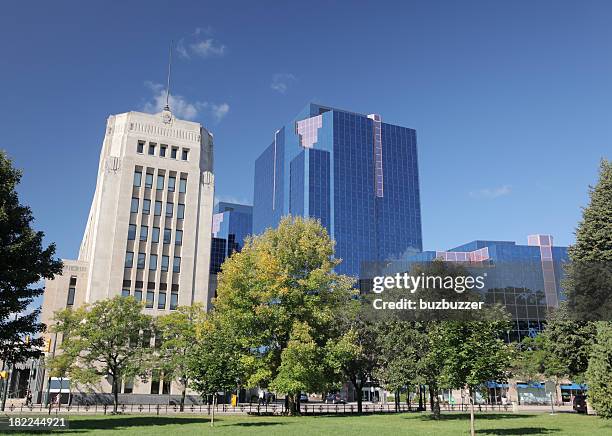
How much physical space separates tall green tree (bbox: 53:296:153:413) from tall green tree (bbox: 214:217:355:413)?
1230 centimetres

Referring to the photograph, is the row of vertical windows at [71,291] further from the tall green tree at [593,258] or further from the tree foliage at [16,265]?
the tall green tree at [593,258]

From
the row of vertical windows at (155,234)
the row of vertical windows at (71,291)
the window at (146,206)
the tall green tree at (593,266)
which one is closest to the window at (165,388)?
the row of vertical windows at (71,291)

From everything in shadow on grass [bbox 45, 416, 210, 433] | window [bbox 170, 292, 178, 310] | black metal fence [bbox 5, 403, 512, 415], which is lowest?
black metal fence [bbox 5, 403, 512, 415]

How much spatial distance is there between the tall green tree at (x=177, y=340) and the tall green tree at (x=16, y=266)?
23829mm

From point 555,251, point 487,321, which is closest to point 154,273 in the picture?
point 487,321

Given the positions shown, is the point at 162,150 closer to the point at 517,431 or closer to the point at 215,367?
the point at 215,367

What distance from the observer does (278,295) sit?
43.6m

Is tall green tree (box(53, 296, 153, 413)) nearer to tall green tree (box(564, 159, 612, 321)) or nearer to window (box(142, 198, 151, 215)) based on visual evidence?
window (box(142, 198, 151, 215))

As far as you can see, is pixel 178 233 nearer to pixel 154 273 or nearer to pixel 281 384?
pixel 154 273

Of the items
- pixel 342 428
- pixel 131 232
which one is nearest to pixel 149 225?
pixel 131 232

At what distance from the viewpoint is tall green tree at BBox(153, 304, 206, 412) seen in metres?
56.9

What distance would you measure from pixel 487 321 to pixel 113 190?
73.0m

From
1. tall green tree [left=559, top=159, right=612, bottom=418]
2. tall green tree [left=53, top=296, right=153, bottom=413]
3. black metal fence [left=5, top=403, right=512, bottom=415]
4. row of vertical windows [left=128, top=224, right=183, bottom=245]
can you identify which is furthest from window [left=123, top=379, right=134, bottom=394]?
tall green tree [left=559, top=159, right=612, bottom=418]

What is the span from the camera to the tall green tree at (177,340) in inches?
2240
